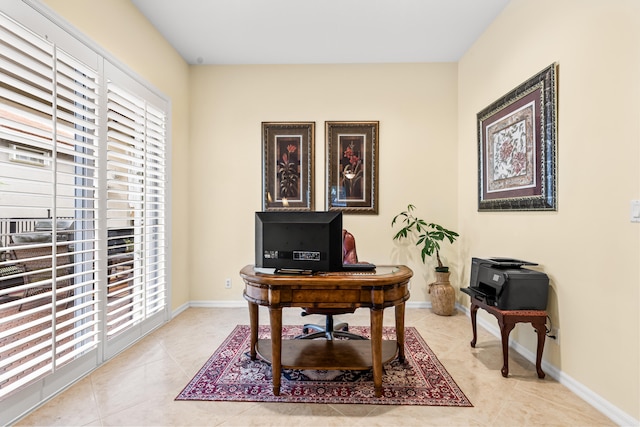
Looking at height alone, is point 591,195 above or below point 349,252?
above

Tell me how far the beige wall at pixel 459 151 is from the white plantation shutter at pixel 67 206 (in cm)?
38

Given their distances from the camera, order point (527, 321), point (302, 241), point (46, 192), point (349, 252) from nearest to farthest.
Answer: point (46, 192) → point (302, 241) → point (527, 321) → point (349, 252)

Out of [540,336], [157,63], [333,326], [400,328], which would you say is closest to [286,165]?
[157,63]

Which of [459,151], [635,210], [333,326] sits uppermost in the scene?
[459,151]

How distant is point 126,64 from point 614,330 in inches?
157

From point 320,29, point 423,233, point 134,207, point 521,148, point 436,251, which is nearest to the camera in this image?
point 521,148

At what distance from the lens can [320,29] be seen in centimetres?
324

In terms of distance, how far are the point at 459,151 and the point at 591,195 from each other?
2076mm

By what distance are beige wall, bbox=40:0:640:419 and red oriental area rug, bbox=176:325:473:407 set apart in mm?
898

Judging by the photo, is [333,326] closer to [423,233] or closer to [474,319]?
[474,319]

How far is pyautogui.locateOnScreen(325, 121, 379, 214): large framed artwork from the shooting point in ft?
13.0

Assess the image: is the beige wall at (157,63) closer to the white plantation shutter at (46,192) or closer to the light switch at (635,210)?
the white plantation shutter at (46,192)

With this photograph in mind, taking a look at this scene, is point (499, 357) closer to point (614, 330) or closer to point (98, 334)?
point (614, 330)

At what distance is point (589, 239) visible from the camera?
201 centimetres
